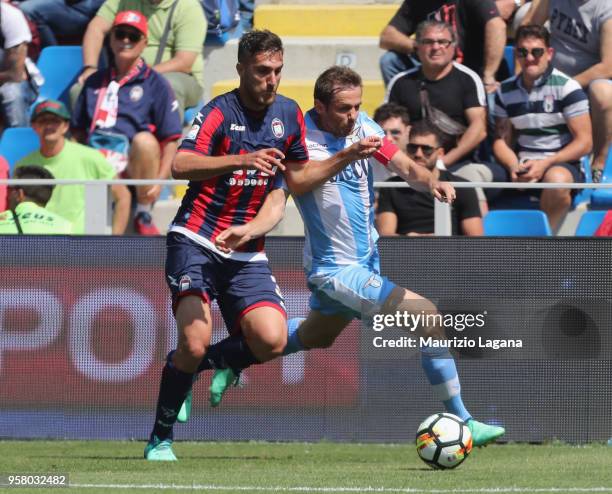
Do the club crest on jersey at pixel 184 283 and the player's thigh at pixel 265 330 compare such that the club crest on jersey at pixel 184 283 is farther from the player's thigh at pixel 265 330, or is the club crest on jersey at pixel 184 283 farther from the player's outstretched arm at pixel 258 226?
the player's thigh at pixel 265 330

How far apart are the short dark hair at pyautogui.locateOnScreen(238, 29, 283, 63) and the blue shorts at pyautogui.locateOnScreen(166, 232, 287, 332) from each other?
3.93 ft

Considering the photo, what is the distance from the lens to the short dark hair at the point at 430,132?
36.1 ft

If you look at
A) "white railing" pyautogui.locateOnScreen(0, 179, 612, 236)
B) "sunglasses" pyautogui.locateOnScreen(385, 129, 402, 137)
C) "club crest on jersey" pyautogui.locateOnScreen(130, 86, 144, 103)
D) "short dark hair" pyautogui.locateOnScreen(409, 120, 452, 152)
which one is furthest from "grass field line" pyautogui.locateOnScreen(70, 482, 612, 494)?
"club crest on jersey" pyautogui.locateOnScreen(130, 86, 144, 103)

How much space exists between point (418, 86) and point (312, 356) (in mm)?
3169

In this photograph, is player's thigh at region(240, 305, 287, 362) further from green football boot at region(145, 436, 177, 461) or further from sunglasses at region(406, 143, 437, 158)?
sunglasses at region(406, 143, 437, 158)

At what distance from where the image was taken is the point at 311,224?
30.1 ft

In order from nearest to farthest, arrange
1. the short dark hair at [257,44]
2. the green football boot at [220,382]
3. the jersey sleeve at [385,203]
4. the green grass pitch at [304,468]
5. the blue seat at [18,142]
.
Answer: the green grass pitch at [304,468] → the short dark hair at [257,44] → the green football boot at [220,382] → the jersey sleeve at [385,203] → the blue seat at [18,142]

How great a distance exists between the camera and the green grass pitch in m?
→ 6.84

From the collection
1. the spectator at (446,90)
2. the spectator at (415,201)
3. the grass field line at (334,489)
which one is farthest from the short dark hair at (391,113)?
the grass field line at (334,489)

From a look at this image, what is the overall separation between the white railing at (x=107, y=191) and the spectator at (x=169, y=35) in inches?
112

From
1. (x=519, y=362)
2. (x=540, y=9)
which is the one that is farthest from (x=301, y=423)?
(x=540, y=9)

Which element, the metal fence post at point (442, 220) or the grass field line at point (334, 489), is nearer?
the grass field line at point (334, 489)

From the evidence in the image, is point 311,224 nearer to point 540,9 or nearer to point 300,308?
point 300,308

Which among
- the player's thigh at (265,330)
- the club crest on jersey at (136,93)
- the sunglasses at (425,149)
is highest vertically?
the club crest on jersey at (136,93)
